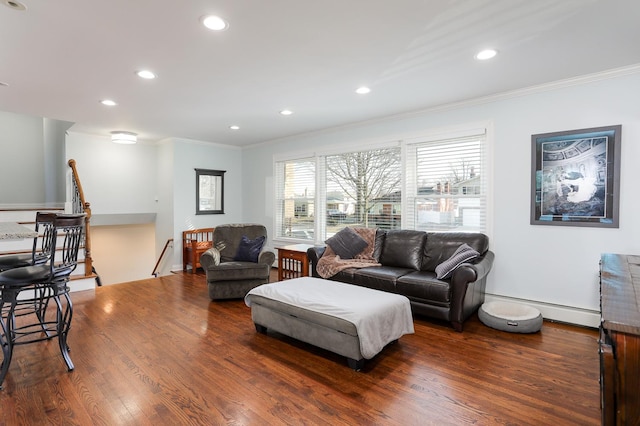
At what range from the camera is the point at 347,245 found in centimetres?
454

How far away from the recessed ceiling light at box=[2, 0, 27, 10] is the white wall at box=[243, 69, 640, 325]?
4.13 metres

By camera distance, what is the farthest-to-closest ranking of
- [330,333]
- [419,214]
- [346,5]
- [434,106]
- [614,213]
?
1. [419,214]
2. [434,106]
3. [614,213]
4. [330,333]
5. [346,5]

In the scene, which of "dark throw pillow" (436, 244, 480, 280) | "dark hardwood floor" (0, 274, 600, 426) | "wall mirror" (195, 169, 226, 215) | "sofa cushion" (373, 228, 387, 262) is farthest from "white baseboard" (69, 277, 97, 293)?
"dark throw pillow" (436, 244, 480, 280)

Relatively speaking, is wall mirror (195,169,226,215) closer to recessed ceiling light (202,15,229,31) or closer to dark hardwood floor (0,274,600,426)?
dark hardwood floor (0,274,600,426)

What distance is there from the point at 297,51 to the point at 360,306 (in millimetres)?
2183

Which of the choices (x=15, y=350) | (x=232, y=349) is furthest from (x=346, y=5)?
(x=15, y=350)

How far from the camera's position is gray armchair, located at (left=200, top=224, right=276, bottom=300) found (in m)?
4.38

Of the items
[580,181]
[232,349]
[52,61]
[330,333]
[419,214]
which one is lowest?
[232,349]

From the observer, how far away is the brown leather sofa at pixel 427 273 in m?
3.30

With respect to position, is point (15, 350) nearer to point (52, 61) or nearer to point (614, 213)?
point (52, 61)

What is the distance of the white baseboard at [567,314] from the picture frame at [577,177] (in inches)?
35.3

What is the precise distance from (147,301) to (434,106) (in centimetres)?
460

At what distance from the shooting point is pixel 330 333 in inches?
104

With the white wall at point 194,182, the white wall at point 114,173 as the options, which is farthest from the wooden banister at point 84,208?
the white wall at point 194,182
